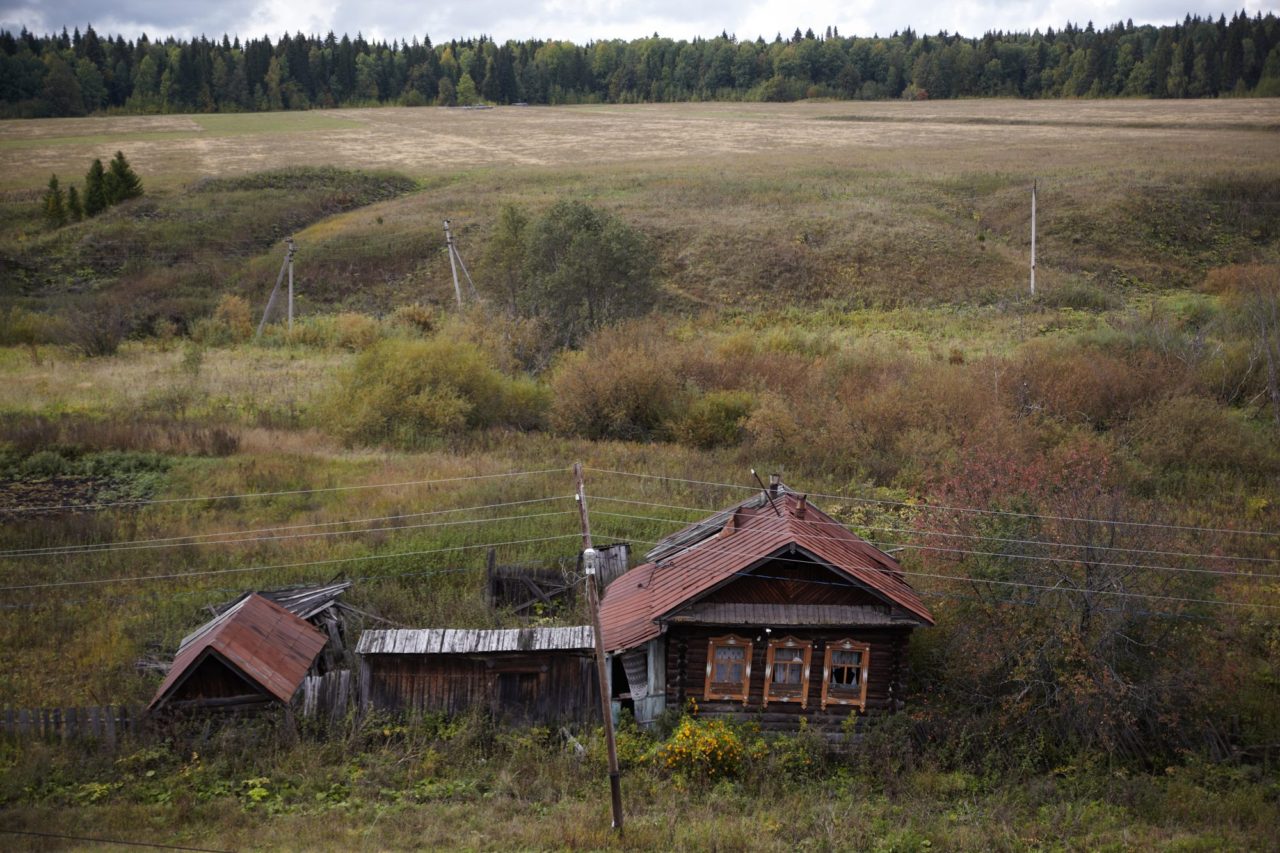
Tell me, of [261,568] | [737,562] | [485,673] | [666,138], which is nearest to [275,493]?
[261,568]

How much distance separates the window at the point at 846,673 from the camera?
57.3 feet

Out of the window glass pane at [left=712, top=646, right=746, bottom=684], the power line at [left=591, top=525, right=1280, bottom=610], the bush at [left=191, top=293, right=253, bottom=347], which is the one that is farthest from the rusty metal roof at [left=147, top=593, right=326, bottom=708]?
the bush at [left=191, top=293, right=253, bottom=347]

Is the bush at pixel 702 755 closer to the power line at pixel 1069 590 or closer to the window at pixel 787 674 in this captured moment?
the window at pixel 787 674

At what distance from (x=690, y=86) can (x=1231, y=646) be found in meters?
130

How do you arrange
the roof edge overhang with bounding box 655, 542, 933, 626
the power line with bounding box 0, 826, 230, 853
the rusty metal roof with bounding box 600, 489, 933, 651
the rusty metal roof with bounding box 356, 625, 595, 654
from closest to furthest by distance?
the power line with bounding box 0, 826, 230, 853 → the roof edge overhang with bounding box 655, 542, 933, 626 → the rusty metal roof with bounding box 600, 489, 933, 651 → the rusty metal roof with bounding box 356, 625, 595, 654

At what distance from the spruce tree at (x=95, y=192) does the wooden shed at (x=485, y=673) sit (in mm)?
56864

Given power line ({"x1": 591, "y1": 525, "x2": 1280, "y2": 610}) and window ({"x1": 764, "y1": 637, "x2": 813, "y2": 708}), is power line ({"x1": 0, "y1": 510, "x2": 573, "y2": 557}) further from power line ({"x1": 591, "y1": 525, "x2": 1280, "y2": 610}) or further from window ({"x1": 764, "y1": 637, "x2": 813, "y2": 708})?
window ({"x1": 764, "y1": 637, "x2": 813, "y2": 708})

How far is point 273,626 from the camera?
18.0 metres

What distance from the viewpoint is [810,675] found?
17547 mm

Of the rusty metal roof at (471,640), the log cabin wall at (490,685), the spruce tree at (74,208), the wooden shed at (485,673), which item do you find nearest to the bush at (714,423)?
the rusty metal roof at (471,640)

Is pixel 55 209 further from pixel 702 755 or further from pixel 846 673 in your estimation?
pixel 846 673

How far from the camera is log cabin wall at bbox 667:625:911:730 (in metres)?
17.4

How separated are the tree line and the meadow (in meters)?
28.8

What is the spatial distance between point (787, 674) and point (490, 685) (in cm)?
530
